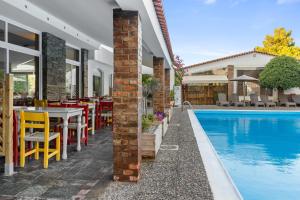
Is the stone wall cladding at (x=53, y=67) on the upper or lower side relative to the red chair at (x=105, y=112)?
upper

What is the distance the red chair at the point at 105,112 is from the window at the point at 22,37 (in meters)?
3.14

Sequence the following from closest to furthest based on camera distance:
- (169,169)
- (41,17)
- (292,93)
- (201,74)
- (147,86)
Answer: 1. (169,169)
2. (41,17)
3. (147,86)
4. (292,93)
5. (201,74)

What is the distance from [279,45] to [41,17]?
1621 inches

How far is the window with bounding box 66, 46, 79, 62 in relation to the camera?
13.2m

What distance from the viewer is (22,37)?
9.51 m

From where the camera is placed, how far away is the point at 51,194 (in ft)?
12.9

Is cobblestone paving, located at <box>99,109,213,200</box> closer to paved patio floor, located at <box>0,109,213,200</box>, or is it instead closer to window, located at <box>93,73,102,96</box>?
paved patio floor, located at <box>0,109,213,200</box>

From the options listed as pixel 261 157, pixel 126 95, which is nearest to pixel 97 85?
pixel 261 157

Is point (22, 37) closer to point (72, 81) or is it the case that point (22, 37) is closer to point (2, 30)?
point (2, 30)

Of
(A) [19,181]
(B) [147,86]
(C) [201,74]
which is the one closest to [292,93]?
(C) [201,74]

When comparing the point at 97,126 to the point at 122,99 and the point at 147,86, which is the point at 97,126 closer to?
the point at 147,86

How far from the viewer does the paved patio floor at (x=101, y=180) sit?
155 inches

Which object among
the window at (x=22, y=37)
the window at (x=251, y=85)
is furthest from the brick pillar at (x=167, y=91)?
the window at (x=251, y=85)

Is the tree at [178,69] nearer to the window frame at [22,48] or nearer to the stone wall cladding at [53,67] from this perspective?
the stone wall cladding at [53,67]
